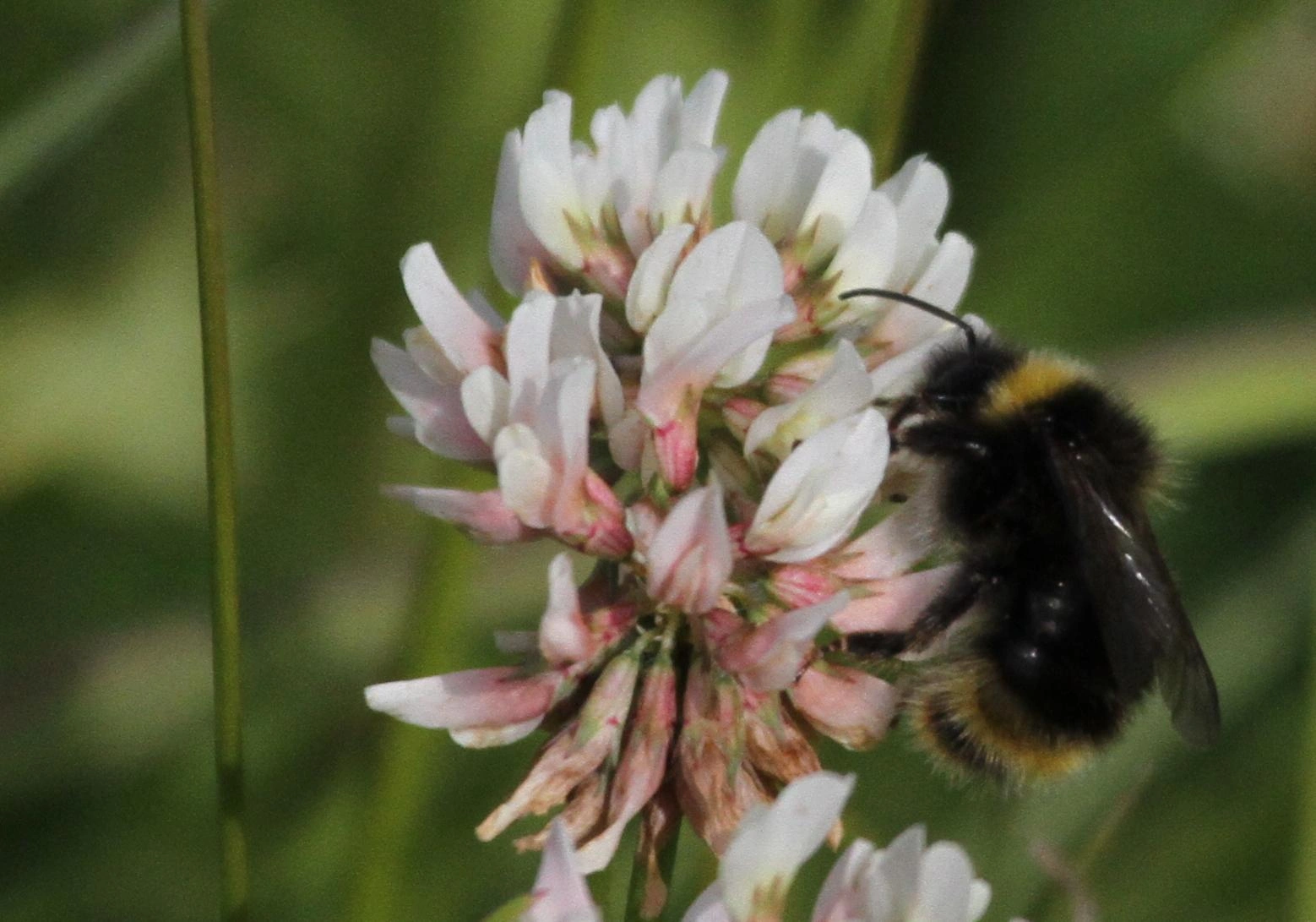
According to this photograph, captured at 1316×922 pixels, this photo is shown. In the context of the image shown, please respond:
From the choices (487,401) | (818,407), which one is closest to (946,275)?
(818,407)

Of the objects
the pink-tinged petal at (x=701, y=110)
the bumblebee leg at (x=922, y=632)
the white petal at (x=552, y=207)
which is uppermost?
the pink-tinged petal at (x=701, y=110)

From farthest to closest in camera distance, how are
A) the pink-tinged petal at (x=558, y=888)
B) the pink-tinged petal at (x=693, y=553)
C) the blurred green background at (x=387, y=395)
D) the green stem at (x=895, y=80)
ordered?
the blurred green background at (x=387, y=395) → the green stem at (x=895, y=80) → the pink-tinged petal at (x=693, y=553) → the pink-tinged petal at (x=558, y=888)

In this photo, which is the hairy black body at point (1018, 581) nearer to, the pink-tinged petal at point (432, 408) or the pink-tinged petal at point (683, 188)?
the pink-tinged petal at point (683, 188)

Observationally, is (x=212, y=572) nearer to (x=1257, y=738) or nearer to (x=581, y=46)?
(x=581, y=46)

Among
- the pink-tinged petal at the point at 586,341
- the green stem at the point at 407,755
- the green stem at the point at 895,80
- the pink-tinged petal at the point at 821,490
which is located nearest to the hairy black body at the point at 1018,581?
the pink-tinged petal at the point at 821,490

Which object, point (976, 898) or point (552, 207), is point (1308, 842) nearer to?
point (976, 898)

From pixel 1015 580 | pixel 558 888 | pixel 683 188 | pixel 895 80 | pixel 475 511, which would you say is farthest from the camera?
pixel 895 80

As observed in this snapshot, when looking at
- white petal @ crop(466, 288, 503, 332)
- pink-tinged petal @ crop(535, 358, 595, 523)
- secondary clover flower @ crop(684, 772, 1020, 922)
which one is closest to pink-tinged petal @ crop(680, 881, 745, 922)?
secondary clover flower @ crop(684, 772, 1020, 922)
